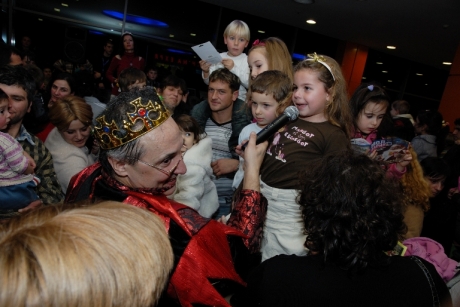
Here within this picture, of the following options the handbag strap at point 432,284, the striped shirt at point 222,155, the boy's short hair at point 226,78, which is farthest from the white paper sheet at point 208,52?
the handbag strap at point 432,284

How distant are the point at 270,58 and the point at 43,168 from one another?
5.62 feet

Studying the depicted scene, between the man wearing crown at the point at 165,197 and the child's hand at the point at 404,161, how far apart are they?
1.41m

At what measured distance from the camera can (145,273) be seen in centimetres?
63

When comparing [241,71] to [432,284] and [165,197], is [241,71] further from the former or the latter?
[432,284]

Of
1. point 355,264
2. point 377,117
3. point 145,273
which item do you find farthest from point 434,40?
point 145,273

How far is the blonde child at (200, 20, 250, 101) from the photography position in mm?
2950

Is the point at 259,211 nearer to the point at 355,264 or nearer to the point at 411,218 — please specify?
the point at 355,264

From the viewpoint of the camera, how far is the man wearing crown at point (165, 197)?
0.93 meters

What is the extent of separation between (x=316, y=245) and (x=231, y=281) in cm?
34

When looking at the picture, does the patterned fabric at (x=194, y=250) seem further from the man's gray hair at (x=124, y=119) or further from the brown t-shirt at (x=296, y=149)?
the brown t-shirt at (x=296, y=149)

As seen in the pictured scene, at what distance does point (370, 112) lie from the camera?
2.28m

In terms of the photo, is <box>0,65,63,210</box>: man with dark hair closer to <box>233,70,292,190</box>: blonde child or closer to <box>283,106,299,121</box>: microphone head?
<box>233,70,292,190</box>: blonde child

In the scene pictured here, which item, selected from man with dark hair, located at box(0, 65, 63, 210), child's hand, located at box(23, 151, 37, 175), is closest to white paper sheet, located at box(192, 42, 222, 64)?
man with dark hair, located at box(0, 65, 63, 210)

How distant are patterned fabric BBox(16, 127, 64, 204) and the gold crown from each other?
1.16m
